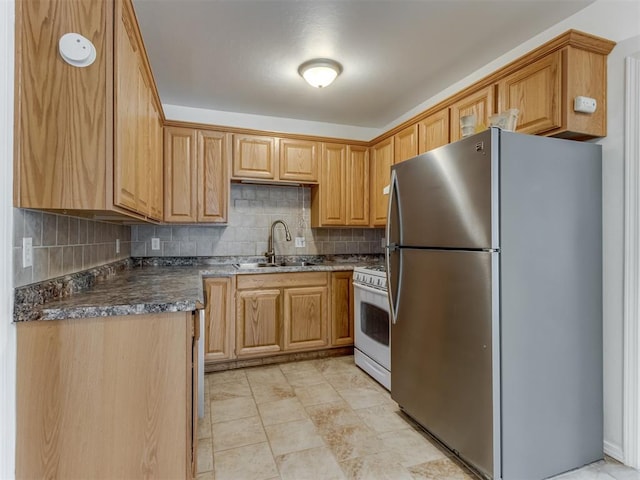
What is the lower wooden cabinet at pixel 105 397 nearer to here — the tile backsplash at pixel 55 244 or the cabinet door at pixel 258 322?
the tile backsplash at pixel 55 244

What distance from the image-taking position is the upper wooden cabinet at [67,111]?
1.19m

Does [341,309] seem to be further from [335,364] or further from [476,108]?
[476,108]

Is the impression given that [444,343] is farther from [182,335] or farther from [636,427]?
[182,335]

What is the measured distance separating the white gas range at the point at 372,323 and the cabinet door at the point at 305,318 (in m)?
0.34

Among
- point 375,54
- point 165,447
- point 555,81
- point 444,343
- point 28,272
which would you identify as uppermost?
point 375,54

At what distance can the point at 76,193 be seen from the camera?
124 cm

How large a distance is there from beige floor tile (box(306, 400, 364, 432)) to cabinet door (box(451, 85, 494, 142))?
6.81 feet

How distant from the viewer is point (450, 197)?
1.76 meters

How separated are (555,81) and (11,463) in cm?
290

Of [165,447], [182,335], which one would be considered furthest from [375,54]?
[165,447]

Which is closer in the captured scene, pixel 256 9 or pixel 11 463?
pixel 11 463

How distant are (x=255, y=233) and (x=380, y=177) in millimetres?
1489

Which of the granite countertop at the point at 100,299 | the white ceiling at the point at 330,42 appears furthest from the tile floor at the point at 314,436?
the white ceiling at the point at 330,42

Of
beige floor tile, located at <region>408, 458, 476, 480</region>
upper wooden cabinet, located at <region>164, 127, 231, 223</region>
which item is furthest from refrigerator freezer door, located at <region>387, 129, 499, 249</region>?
upper wooden cabinet, located at <region>164, 127, 231, 223</region>
